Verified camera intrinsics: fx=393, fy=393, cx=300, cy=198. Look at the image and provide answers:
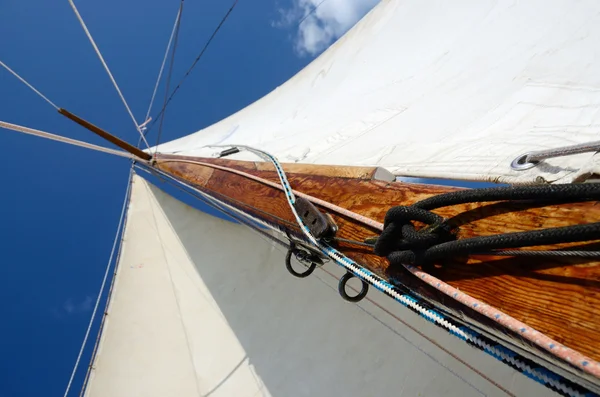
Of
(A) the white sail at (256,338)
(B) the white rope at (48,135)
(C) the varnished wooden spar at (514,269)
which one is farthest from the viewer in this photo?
(B) the white rope at (48,135)

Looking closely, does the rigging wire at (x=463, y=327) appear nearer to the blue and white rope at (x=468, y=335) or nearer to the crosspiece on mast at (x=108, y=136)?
the blue and white rope at (x=468, y=335)

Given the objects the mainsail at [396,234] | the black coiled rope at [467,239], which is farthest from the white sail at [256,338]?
the black coiled rope at [467,239]

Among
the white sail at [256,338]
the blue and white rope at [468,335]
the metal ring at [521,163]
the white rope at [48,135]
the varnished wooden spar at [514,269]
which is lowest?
the white sail at [256,338]

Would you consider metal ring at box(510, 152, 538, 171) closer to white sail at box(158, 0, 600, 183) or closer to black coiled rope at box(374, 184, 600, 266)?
white sail at box(158, 0, 600, 183)

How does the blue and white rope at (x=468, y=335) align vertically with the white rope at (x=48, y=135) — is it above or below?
below

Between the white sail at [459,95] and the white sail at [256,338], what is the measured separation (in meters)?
0.92

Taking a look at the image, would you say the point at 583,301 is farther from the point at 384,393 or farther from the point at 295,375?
the point at 295,375

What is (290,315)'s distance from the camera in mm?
2672

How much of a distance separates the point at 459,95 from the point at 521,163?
1.12m

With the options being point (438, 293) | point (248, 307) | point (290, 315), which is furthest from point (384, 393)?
point (438, 293)

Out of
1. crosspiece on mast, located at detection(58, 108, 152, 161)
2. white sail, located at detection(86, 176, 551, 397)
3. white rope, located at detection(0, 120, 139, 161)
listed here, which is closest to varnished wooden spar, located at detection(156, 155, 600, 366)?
white sail, located at detection(86, 176, 551, 397)

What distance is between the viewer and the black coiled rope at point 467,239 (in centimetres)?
56

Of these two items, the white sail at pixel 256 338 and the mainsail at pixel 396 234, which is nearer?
the mainsail at pixel 396 234

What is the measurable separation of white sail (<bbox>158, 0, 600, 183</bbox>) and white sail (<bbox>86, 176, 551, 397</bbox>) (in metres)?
0.92
